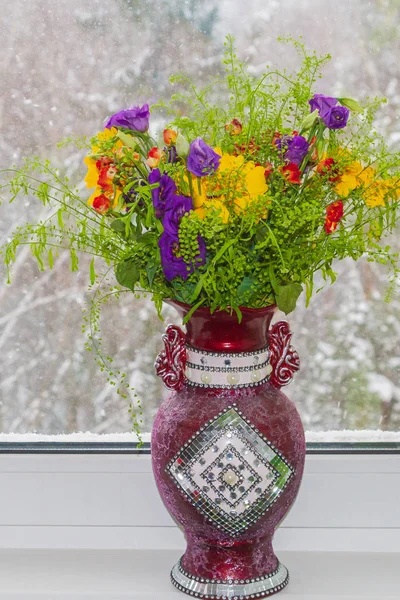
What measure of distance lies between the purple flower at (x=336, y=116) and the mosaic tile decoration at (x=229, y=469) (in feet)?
1.10

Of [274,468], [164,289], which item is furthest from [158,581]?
[164,289]

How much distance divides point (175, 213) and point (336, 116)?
0.65 ft

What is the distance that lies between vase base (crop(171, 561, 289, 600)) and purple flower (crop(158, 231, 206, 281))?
0.39m

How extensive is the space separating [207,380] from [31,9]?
662mm

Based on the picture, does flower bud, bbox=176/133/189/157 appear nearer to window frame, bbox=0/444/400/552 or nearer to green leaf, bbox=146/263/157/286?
green leaf, bbox=146/263/157/286

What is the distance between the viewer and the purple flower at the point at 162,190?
0.95m

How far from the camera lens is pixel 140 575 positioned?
1.21 metres

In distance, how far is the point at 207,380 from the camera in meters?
1.06

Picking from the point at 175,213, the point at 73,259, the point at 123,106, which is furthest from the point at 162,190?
the point at 123,106

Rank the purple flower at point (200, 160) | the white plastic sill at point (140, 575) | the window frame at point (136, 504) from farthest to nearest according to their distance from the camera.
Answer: the window frame at point (136, 504) → the white plastic sill at point (140, 575) → the purple flower at point (200, 160)

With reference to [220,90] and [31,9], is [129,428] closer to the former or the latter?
[220,90]

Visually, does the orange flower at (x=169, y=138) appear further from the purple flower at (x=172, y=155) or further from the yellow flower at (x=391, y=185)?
the yellow flower at (x=391, y=185)

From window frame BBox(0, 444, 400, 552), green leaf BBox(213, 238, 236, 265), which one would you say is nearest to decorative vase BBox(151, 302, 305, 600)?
green leaf BBox(213, 238, 236, 265)

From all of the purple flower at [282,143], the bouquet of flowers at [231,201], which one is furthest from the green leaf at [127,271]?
the purple flower at [282,143]
